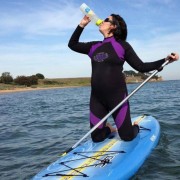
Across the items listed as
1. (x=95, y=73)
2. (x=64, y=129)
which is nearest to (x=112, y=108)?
(x=95, y=73)

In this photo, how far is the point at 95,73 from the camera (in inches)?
228

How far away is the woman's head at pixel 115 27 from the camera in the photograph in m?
5.70

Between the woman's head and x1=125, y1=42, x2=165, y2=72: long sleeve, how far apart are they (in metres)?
0.29

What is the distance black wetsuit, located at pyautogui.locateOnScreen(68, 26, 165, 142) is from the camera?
5602mm

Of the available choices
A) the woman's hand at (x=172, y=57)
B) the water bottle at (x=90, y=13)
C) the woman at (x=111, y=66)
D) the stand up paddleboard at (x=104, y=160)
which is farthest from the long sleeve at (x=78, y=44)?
the woman's hand at (x=172, y=57)

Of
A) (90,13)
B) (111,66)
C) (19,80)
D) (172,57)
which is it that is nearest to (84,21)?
(90,13)

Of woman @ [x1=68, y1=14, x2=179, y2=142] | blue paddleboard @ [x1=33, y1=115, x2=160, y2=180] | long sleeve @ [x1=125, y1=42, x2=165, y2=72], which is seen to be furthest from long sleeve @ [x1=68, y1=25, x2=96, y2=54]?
blue paddleboard @ [x1=33, y1=115, x2=160, y2=180]

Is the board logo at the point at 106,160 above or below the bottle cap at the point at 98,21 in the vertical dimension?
below

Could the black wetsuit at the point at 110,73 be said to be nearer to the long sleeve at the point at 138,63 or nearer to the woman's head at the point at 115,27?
the long sleeve at the point at 138,63

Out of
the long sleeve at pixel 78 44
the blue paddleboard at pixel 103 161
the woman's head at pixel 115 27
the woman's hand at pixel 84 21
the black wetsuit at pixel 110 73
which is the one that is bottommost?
the blue paddleboard at pixel 103 161

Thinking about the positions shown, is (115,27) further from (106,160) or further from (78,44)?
(106,160)

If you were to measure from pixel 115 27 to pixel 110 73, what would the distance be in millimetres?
804

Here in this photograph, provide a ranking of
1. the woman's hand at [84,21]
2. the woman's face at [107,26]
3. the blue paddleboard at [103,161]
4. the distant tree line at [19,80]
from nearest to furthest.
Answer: the blue paddleboard at [103,161] < the woman's face at [107,26] < the woman's hand at [84,21] < the distant tree line at [19,80]

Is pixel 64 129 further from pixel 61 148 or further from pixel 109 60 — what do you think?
pixel 109 60
